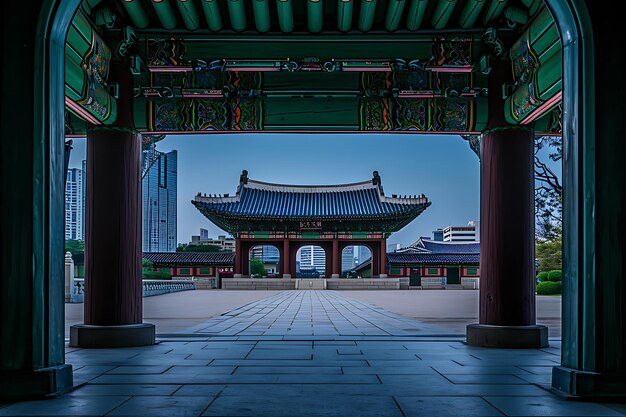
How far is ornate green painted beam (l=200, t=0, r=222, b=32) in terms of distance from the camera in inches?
231

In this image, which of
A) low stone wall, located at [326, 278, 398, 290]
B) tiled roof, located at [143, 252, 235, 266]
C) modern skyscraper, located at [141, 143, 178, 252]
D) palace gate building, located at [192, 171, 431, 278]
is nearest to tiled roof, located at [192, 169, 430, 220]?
palace gate building, located at [192, 171, 431, 278]

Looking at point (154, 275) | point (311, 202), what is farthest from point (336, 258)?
point (154, 275)

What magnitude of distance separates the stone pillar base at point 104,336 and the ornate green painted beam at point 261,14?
3589 mm

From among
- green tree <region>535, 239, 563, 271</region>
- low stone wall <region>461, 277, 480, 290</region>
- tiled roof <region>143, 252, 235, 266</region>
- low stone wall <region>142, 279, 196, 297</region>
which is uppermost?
Result: green tree <region>535, 239, 563, 271</region>

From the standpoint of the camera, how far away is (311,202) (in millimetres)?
40219

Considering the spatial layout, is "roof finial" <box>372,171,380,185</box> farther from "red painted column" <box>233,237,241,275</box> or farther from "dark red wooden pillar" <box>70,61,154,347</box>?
"dark red wooden pillar" <box>70,61,154,347</box>

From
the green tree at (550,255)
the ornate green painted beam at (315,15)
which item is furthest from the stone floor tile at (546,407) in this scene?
the green tree at (550,255)

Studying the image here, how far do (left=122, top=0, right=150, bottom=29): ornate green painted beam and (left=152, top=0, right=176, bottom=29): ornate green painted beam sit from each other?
16 cm

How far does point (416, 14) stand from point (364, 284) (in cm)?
3040
